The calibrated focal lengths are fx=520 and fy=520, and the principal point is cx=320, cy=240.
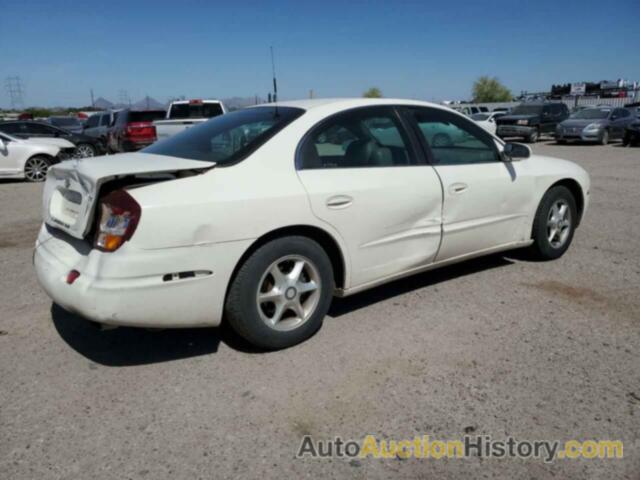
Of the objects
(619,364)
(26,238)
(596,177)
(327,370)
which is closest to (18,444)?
(327,370)

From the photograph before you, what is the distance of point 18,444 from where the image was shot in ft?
7.82

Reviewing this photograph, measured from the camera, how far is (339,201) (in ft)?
10.7

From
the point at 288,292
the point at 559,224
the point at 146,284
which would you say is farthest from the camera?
the point at 559,224

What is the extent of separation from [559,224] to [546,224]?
0.27 m

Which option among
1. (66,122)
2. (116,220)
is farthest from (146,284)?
(66,122)

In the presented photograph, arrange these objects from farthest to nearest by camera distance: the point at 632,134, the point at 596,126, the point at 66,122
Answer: the point at 66,122 → the point at 596,126 → the point at 632,134

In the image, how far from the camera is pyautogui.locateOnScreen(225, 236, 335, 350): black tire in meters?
2.97

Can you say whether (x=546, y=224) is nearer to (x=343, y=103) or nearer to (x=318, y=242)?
(x=343, y=103)

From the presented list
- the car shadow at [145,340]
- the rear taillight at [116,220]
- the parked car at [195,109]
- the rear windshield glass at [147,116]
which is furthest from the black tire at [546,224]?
the rear windshield glass at [147,116]

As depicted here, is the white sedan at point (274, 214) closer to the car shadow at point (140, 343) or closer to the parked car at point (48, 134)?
the car shadow at point (140, 343)

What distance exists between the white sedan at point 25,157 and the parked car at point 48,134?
242 centimetres

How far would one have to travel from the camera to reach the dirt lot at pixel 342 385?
2271 mm

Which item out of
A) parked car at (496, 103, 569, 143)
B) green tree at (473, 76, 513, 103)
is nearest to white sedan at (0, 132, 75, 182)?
parked car at (496, 103, 569, 143)

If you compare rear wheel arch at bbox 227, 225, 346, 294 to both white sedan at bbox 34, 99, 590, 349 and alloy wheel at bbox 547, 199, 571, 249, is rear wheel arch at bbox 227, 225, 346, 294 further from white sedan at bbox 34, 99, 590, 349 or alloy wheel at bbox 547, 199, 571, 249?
alloy wheel at bbox 547, 199, 571, 249
